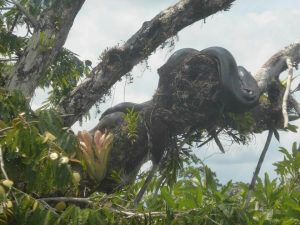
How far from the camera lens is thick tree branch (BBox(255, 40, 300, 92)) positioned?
4.50m

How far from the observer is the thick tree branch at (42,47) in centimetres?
468

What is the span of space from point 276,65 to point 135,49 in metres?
1.15

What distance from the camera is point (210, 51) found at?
4.08 m

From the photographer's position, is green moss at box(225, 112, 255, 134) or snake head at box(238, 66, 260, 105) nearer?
snake head at box(238, 66, 260, 105)

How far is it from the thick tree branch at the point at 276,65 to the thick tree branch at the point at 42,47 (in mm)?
1618

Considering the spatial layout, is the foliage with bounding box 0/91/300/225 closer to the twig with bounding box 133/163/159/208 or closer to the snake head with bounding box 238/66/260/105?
the twig with bounding box 133/163/159/208

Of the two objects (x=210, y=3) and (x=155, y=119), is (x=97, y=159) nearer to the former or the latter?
(x=155, y=119)

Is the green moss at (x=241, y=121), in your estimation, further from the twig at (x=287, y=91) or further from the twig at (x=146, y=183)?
the twig at (x=146, y=183)

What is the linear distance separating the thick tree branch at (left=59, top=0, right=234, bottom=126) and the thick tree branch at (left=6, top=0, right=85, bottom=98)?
337mm

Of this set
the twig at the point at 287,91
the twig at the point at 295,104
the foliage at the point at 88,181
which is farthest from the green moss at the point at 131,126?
the twig at the point at 295,104

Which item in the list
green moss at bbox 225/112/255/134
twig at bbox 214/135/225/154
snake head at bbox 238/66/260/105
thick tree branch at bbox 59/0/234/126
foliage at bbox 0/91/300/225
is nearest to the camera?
foliage at bbox 0/91/300/225

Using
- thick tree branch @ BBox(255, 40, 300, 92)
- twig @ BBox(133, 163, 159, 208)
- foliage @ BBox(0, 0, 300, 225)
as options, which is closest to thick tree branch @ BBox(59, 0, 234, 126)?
foliage @ BBox(0, 0, 300, 225)

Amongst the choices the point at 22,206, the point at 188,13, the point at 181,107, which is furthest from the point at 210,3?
the point at 22,206

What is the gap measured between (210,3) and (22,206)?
8.56 ft
